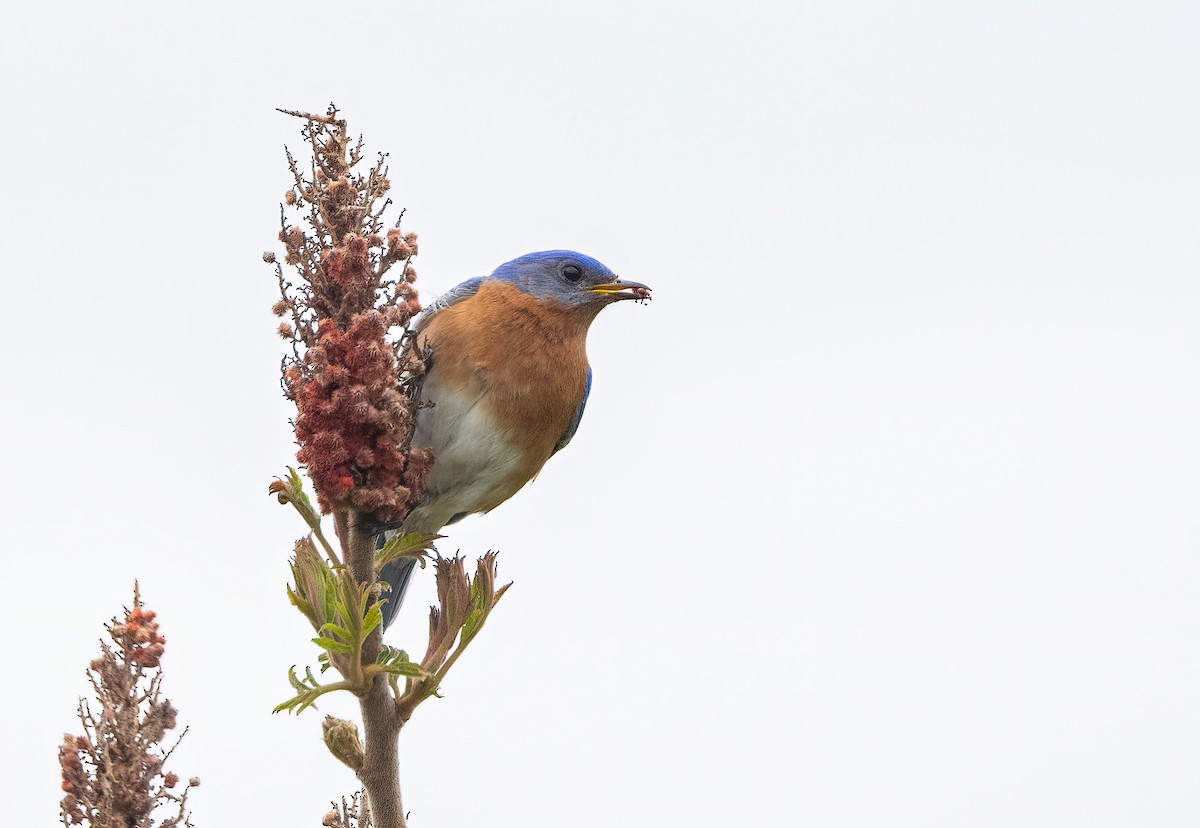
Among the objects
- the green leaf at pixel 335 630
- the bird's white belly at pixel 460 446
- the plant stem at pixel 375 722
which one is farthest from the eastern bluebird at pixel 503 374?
the green leaf at pixel 335 630

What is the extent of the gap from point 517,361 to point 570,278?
0.71 meters

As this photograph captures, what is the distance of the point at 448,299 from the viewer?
25.2 ft

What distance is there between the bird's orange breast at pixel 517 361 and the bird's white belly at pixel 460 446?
0.15ft

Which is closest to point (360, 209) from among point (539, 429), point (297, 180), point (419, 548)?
point (297, 180)

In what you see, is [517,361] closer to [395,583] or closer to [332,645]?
[395,583]

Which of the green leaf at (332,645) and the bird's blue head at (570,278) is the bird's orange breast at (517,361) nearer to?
the bird's blue head at (570,278)

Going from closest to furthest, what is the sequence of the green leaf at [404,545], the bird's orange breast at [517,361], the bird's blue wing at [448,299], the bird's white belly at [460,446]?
the green leaf at [404,545] → the bird's white belly at [460,446] → the bird's orange breast at [517,361] → the bird's blue wing at [448,299]

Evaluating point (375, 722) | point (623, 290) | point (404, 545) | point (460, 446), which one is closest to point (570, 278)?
point (623, 290)

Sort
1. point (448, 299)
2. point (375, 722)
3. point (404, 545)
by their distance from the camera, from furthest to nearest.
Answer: point (448, 299) < point (404, 545) < point (375, 722)

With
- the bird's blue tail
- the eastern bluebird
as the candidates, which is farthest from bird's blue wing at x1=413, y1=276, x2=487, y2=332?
the bird's blue tail

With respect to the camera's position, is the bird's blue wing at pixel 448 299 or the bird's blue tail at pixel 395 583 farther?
the bird's blue tail at pixel 395 583

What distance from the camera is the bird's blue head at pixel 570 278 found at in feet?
25.2

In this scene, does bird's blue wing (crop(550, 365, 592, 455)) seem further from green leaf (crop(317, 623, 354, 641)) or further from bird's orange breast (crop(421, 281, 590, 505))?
green leaf (crop(317, 623, 354, 641))

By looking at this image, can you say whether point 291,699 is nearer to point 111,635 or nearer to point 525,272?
point 111,635
